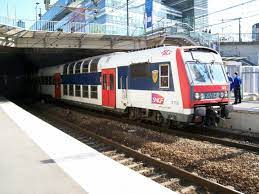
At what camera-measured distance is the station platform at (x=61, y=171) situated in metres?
5.91

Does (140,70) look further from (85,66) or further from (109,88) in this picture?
(85,66)

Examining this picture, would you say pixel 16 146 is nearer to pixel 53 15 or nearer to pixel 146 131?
pixel 146 131

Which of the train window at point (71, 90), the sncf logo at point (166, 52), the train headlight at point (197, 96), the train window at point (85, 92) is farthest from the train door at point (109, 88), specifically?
the train headlight at point (197, 96)

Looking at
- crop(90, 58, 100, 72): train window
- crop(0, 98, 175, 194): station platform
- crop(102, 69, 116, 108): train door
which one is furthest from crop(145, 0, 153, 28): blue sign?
crop(0, 98, 175, 194): station platform

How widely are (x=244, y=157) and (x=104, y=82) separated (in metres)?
10.7

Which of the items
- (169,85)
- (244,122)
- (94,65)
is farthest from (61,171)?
(94,65)

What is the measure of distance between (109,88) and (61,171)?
484 inches

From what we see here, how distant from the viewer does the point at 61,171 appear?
22.5 ft

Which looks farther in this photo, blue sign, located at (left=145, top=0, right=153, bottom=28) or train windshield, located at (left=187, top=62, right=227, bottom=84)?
blue sign, located at (left=145, top=0, right=153, bottom=28)

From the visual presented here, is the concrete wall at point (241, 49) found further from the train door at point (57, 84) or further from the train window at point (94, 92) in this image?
the train window at point (94, 92)

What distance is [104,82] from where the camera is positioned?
19.6 m

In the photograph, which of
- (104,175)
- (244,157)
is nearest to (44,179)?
(104,175)

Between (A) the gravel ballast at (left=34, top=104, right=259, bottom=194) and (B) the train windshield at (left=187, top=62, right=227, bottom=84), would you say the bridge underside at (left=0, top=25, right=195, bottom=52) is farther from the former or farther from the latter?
(B) the train windshield at (left=187, top=62, right=227, bottom=84)

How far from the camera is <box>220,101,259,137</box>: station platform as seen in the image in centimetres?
1427
